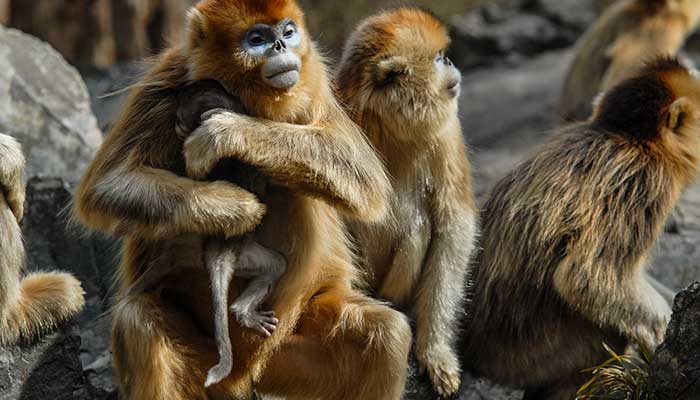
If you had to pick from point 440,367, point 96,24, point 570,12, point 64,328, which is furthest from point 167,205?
point 570,12

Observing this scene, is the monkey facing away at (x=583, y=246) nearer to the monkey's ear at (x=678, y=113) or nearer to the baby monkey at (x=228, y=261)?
the monkey's ear at (x=678, y=113)

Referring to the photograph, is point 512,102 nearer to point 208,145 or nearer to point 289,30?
point 289,30

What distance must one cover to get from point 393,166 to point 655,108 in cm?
136

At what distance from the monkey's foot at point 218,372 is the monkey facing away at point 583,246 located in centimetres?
169

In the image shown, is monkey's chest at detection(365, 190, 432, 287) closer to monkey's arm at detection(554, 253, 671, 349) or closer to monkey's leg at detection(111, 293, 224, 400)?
monkey's arm at detection(554, 253, 671, 349)

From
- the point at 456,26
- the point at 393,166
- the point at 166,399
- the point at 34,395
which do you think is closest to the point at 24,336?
the point at 34,395

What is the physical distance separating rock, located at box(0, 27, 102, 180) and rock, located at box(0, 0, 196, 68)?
4.49m

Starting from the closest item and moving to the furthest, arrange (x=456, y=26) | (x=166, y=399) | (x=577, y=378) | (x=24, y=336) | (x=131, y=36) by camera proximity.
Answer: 1. (x=166, y=399)
2. (x=24, y=336)
3. (x=577, y=378)
4. (x=131, y=36)
5. (x=456, y=26)

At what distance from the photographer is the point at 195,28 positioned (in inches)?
192

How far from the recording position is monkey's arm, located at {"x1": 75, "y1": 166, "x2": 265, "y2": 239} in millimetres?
4629

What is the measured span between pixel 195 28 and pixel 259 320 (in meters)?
1.22

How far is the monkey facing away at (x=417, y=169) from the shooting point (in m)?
5.53

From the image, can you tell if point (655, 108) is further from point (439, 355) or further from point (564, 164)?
point (439, 355)

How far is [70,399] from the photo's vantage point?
550 cm
